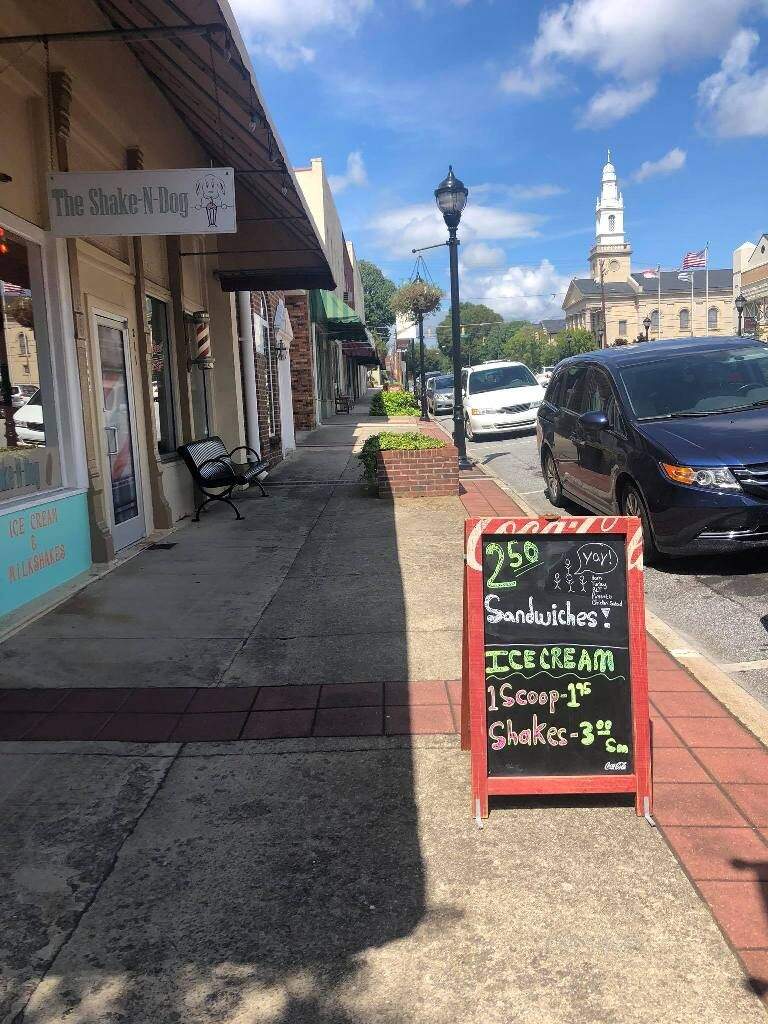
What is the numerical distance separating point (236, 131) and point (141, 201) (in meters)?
1.84

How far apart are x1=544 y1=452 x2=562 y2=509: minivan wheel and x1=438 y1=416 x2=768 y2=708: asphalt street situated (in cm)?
297

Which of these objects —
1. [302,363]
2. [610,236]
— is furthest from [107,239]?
[610,236]

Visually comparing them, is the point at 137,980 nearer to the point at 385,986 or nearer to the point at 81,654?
the point at 385,986

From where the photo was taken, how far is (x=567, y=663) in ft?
10.3

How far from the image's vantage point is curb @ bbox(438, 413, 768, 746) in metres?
3.88

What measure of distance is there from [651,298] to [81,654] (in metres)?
111

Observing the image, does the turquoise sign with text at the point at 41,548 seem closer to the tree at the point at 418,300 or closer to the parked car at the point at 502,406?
the parked car at the point at 502,406

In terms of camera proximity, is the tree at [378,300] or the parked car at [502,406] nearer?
the parked car at [502,406]

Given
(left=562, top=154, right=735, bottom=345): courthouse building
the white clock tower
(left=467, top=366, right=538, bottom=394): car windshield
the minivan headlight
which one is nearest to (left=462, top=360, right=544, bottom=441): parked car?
(left=467, top=366, right=538, bottom=394): car windshield

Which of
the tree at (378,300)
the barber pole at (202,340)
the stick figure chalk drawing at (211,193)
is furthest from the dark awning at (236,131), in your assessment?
the tree at (378,300)

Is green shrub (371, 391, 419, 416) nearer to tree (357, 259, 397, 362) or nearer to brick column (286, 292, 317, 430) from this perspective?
brick column (286, 292, 317, 430)

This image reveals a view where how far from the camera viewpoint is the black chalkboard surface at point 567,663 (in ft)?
10.3

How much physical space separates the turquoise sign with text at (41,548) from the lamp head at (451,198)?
8.56m

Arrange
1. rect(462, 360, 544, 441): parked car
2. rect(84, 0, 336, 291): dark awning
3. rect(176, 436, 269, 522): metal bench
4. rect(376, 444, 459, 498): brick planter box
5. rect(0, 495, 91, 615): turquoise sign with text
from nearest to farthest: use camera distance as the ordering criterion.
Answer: rect(84, 0, 336, 291): dark awning → rect(0, 495, 91, 615): turquoise sign with text → rect(176, 436, 269, 522): metal bench → rect(376, 444, 459, 498): brick planter box → rect(462, 360, 544, 441): parked car
